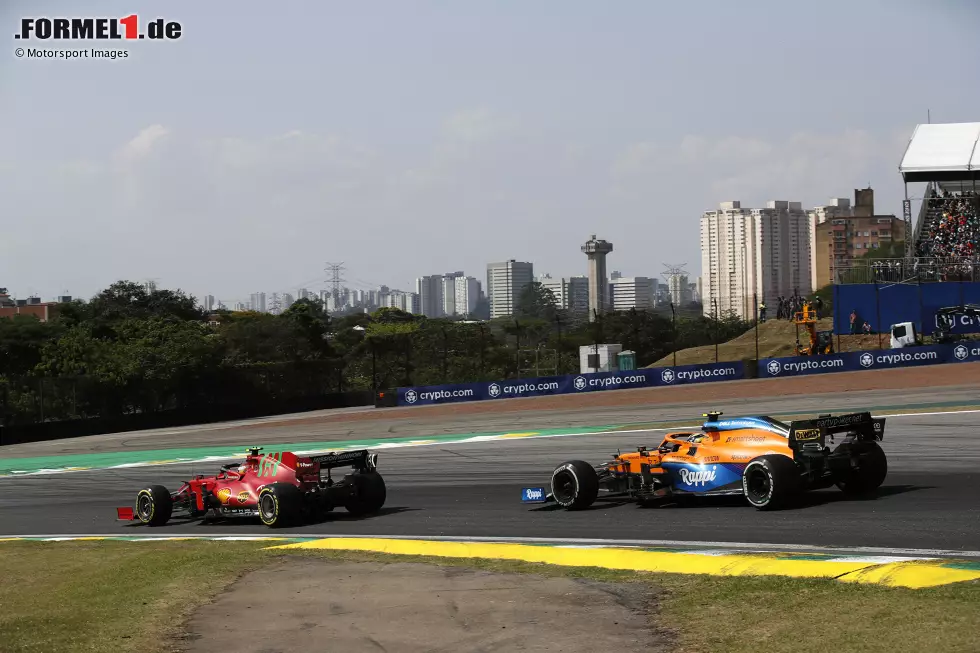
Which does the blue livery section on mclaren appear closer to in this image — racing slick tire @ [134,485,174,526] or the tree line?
racing slick tire @ [134,485,174,526]

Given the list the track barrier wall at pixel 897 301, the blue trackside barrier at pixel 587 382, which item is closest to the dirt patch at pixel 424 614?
the blue trackside barrier at pixel 587 382

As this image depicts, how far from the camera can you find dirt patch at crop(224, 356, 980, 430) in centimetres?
4212

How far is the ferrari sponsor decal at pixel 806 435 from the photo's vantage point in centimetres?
1509

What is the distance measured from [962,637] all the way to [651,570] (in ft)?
14.0

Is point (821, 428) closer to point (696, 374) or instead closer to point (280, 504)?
point (280, 504)

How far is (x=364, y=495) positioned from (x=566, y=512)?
3597mm

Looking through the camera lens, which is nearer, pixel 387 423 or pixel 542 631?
pixel 542 631

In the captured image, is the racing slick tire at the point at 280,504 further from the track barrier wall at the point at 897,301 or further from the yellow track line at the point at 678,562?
the track barrier wall at the point at 897,301

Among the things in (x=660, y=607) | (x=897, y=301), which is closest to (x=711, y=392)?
(x=897, y=301)

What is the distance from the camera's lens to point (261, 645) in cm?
925

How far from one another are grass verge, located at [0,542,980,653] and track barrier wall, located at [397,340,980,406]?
37106 millimetres

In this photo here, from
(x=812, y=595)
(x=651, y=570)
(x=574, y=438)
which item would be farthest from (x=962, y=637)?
(x=574, y=438)

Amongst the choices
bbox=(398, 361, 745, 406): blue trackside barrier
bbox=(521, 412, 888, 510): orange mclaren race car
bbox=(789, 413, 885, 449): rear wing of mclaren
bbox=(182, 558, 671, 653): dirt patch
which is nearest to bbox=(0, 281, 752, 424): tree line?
bbox=(398, 361, 745, 406): blue trackside barrier

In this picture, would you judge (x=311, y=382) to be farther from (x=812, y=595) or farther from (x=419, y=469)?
(x=812, y=595)
